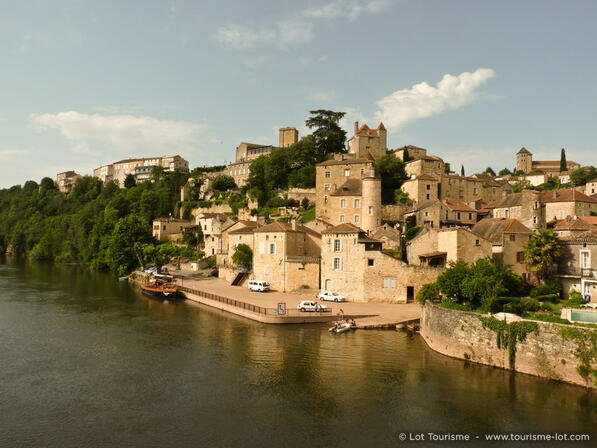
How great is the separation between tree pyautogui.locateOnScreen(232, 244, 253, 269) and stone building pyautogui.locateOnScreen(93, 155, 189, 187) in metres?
83.5

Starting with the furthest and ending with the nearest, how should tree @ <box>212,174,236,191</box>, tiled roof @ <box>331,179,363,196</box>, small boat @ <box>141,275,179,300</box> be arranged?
tree @ <box>212,174,236,191</box>, tiled roof @ <box>331,179,363,196</box>, small boat @ <box>141,275,179,300</box>

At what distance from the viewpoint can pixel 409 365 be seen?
24500 mm

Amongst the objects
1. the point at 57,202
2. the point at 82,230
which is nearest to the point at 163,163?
the point at 57,202

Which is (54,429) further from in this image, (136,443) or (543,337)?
(543,337)

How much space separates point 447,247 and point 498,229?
4.34 meters

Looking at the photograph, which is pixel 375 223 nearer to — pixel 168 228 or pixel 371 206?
pixel 371 206

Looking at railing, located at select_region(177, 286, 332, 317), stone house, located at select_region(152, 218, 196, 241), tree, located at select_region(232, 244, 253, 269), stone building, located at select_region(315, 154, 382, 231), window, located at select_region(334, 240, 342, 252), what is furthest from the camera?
stone house, located at select_region(152, 218, 196, 241)

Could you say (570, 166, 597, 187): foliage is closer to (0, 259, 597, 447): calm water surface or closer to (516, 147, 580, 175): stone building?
(516, 147, 580, 175): stone building

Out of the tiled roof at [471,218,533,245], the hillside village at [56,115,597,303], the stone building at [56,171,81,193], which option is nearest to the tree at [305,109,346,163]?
the hillside village at [56,115,597,303]

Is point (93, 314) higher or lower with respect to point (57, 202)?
lower

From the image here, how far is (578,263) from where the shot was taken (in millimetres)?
32688

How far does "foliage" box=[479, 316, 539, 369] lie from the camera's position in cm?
2259

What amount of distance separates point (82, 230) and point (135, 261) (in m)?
27.9

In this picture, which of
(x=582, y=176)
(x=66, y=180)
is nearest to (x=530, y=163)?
(x=582, y=176)
